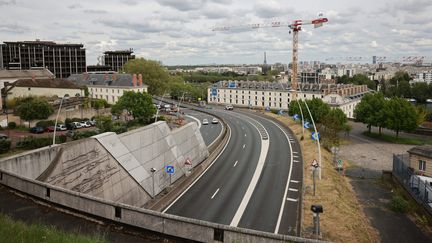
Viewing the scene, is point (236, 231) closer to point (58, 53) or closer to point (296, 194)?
point (296, 194)

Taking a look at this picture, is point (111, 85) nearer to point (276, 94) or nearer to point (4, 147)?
point (276, 94)

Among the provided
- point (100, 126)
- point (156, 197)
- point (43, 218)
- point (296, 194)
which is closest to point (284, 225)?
point (296, 194)

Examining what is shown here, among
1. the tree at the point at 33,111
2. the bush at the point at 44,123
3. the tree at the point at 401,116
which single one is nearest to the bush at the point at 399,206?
the tree at the point at 401,116

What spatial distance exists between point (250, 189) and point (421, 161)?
64.7ft

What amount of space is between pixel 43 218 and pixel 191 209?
50.7 feet

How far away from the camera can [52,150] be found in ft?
71.6

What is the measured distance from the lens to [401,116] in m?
62.1

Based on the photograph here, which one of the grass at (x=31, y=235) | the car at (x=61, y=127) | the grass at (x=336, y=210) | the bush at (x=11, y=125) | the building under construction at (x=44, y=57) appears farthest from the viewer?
the building under construction at (x=44, y=57)

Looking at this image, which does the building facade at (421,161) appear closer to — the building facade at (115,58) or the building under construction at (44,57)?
the building under construction at (44,57)

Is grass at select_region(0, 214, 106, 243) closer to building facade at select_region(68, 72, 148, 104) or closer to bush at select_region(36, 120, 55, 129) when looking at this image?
bush at select_region(36, 120, 55, 129)

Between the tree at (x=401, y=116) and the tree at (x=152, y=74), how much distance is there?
74010 millimetres

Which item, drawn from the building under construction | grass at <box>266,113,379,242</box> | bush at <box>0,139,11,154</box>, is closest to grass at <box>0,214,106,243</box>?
grass at <box>266,113,379,242</box>

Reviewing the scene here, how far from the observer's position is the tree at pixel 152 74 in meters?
117

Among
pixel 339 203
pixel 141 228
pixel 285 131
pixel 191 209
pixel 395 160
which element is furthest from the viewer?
pixel 285 131
